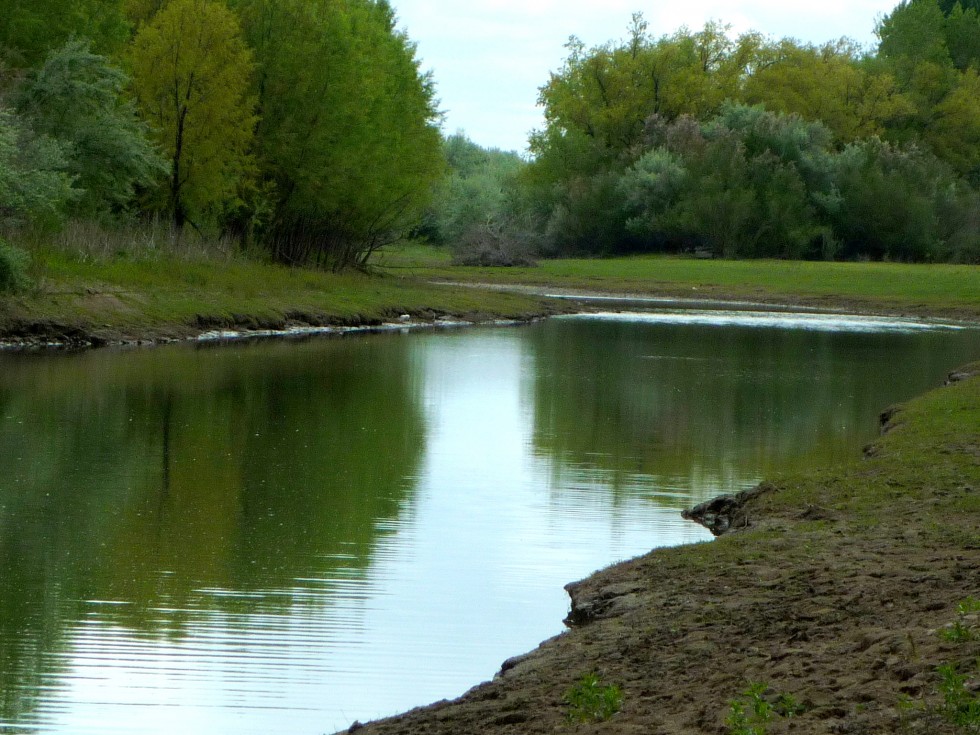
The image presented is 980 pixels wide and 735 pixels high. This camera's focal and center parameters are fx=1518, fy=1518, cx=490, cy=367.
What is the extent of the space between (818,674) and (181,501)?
7255 millimetres

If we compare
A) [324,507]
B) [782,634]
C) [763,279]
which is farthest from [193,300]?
[763,279]

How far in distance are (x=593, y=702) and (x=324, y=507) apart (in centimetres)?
Answer: 659

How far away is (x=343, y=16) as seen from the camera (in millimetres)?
43938

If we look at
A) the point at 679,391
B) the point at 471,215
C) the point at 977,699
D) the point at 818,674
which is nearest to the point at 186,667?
the point at 818,674

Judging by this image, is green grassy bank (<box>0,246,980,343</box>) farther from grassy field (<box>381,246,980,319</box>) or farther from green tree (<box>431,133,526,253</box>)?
green tree (<box>431,133,526,253</box>)

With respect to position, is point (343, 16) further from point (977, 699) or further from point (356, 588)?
point (977, 699)

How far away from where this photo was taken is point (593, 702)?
596cm

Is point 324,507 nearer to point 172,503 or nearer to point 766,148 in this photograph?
point 172,503

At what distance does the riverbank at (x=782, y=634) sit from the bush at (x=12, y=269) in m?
17.2

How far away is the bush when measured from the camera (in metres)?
25.2

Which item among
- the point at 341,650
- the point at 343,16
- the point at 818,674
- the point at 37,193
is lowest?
the point at 341,650

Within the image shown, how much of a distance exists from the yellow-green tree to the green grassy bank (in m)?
2.47

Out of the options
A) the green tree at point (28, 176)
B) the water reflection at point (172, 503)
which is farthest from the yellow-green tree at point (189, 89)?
the water reflection at point (172, 503)

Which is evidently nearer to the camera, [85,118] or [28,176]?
[28,176]
